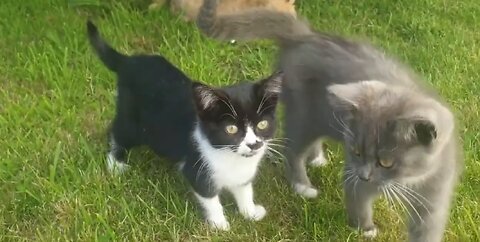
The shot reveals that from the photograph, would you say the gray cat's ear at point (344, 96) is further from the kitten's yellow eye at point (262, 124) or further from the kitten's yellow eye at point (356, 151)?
the kitten's yellow eye at point (262, 124)

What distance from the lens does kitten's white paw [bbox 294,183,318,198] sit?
3096mm

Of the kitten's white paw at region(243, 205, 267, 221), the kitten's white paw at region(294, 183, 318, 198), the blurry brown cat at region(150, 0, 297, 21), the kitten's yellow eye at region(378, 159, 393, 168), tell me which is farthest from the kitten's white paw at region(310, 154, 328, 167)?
the blurry brown cat at region(150, 0, 297, 21)

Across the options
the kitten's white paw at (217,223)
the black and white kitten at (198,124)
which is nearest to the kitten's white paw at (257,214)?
the black and white kitten at (198,124)

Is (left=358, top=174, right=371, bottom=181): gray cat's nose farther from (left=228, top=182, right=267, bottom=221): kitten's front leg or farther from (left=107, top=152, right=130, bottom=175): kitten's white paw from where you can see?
(left=107, top=152, right=130, bottom=175): kitten's white paw

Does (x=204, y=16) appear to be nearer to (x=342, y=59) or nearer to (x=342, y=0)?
(x=342, y=59)

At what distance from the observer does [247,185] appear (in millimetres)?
2939

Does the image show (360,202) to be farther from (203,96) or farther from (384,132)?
(203,96)

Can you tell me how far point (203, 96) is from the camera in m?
2.57

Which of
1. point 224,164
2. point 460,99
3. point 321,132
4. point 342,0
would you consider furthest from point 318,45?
point 342,0

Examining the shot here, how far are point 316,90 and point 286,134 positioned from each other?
0.27 m

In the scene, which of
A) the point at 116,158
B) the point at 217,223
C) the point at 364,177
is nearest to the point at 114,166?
the point at 116,158

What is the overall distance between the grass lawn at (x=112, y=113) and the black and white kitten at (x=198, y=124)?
0.45ft

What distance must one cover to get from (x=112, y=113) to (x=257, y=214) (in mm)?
926

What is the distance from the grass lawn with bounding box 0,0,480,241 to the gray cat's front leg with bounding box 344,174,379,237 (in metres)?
0.05
